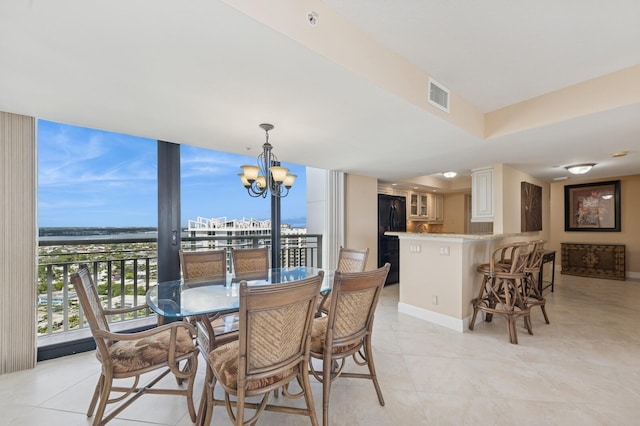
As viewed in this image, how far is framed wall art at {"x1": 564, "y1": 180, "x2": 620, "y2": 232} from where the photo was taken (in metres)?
6.13

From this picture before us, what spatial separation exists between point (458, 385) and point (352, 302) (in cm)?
122

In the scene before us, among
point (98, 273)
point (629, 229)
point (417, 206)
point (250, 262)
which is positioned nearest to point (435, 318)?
point (250, 262)

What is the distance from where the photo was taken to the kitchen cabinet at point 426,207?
676cm

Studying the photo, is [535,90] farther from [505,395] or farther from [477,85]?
[505,395]

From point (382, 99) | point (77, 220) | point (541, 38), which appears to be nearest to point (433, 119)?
point (382, 99)

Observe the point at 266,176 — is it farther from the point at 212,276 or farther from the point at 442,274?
the point at 442,274

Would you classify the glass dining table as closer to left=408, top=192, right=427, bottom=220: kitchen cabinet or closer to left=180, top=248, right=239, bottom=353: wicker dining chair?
left=180, top=248, right=239, bottom=353: wicker dining chair

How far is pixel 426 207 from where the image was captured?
7.11 metres

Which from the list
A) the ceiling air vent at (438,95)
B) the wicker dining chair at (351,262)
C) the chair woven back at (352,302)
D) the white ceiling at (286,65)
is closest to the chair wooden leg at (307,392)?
the chair woven back at (352,302)

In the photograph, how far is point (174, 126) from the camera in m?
2.60

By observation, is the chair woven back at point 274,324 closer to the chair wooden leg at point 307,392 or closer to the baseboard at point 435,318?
the chair wooden leg at point 307,392

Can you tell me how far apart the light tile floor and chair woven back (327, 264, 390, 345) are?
0.55 metres

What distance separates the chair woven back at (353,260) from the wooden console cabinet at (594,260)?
650 centimetres

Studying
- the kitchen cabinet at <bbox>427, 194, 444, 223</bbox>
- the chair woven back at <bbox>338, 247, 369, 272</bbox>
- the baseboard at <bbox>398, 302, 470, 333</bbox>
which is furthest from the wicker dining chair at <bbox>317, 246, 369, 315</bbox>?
the kitchen cabinet at <bbox>427, 194, 444, 223</bbox>
